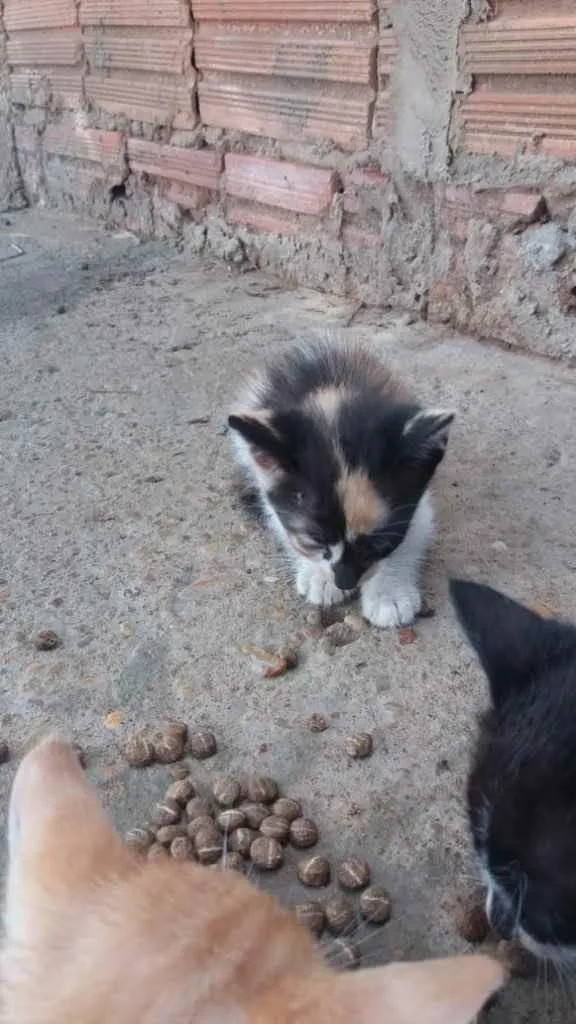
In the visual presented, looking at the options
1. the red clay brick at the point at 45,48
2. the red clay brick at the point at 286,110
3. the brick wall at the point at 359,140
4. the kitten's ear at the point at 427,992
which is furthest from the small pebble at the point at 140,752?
the red clay brick at the point at 45,48

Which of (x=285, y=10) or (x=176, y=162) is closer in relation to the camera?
(x=285, y=10)

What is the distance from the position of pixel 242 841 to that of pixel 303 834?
0.12 meters

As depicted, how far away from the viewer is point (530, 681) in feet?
4.94

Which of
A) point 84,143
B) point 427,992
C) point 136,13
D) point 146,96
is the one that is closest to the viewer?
point 427,992

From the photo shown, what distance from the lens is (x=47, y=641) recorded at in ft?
7.62

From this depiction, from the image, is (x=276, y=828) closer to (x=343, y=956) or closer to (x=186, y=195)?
(x=343, y=956)

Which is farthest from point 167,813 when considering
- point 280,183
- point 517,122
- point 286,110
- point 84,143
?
point 84,143

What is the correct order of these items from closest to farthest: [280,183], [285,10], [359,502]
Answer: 1. [359,502]
2. [285,10]
3. [280,183]

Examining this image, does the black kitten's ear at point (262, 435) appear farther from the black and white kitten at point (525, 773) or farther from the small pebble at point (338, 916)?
the small pebble at point (338, 916)

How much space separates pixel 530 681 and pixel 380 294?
2989mm

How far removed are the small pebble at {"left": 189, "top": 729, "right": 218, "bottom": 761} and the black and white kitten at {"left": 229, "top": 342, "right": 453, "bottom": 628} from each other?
51 centimetres

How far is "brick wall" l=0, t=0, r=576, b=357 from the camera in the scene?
135 inches

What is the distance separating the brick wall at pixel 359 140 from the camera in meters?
3.42

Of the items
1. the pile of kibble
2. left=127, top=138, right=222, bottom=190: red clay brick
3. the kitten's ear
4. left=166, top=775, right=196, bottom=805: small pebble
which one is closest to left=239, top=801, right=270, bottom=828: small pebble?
the pile of kibble
